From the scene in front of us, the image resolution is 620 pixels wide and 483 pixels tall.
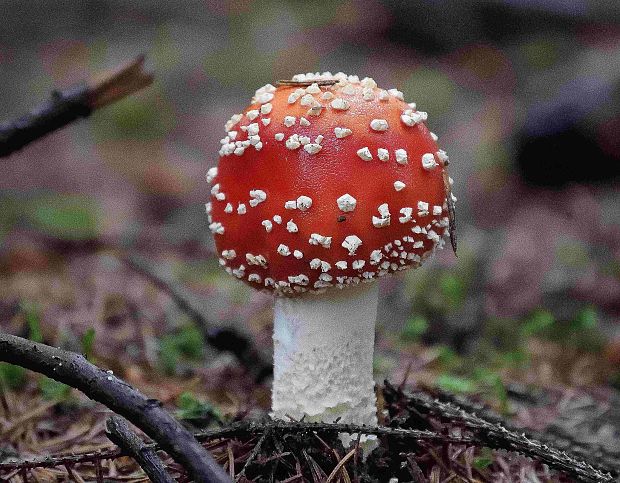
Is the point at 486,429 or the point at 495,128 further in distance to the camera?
the point at 495,128

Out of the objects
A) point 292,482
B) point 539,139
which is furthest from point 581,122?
point 292,482

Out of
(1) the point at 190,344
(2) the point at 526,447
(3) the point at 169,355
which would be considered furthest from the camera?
(1) the point at 190,344

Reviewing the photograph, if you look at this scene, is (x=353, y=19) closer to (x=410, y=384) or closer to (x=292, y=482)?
(x=410, y=384)

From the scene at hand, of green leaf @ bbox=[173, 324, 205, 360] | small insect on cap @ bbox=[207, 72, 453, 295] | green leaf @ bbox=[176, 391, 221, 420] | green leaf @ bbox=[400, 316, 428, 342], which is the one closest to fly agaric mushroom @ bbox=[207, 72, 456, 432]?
small insect on cap @ bbox=[207, 72, 453, 295]

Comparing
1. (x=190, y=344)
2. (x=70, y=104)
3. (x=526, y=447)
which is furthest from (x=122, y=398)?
(x=190, y=344)

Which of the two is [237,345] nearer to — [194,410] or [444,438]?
[194,410]

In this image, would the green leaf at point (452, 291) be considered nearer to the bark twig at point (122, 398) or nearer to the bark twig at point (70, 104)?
the bark twig at point (70, 104)

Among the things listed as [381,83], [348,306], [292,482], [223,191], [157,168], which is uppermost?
[381,83]
